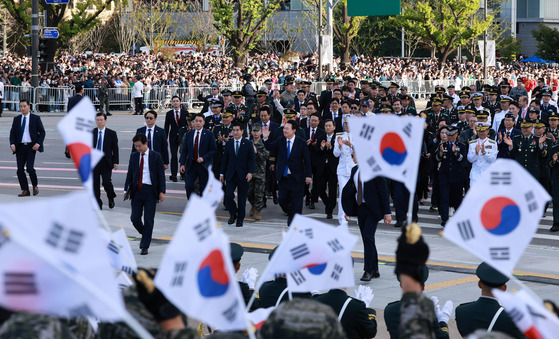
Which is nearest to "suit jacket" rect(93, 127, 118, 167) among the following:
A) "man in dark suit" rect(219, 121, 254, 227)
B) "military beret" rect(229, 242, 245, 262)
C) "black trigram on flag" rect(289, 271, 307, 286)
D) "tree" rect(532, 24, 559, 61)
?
"man in dark suit" rect(219, 121, 254, 227)

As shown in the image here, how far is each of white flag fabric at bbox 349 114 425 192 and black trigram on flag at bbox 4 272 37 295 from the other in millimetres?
2365

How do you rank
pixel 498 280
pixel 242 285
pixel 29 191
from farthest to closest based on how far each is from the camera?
pixel 29 191
pixel 242 285
pixel 498 280

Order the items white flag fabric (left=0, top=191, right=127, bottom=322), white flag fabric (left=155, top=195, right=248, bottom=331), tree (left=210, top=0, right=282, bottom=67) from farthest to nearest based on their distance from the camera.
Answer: tree (left=210, top=0, right=282, bottom=67) → white flag fabric (left=155, top=195, right=248, bottom=331) → white flag fabric (left=0, top=191, right=127, bottom=322)

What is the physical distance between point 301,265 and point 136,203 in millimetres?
8683

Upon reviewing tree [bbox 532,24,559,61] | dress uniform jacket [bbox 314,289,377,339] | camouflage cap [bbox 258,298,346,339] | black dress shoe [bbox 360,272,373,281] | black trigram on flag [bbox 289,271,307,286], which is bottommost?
black dress shoe [bbox 360,272,373,281]

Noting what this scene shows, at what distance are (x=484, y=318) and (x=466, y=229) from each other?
6.66 ft

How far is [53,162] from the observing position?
77.9 feet

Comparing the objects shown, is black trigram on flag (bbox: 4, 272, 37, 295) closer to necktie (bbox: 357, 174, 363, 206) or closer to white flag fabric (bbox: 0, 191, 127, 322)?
white flag fabric (bbox: 0, 191, 127, 322)

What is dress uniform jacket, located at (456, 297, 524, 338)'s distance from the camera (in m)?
6.05

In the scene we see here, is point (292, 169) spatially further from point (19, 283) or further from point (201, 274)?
point (19, 283)

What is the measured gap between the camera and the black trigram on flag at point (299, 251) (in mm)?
4781

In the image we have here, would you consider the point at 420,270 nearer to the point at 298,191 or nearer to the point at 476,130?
the point at 298,191

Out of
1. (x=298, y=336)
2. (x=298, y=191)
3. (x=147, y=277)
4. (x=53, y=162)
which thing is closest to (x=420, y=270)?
(x=298, y=336)

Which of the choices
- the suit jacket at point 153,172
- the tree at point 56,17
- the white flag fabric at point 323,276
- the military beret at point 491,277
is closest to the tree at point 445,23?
the tree at point 56,17
